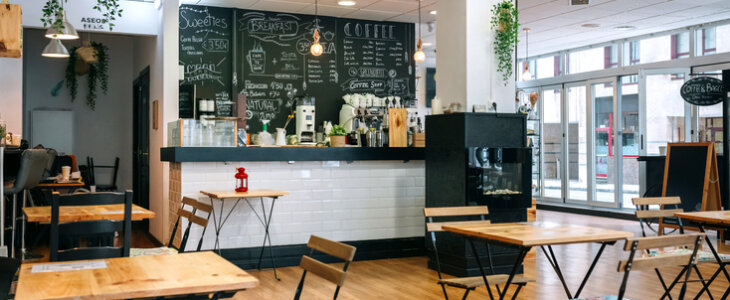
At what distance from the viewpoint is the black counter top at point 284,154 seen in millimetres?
6332

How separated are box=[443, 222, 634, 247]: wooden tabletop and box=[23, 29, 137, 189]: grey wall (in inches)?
333

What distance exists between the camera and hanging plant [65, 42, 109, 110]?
11078mm

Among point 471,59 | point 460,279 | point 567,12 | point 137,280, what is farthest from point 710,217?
point 567,12

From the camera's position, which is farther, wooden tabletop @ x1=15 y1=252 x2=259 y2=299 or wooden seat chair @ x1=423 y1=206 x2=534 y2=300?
wooden seat chair @ x1=423 y1=206 x2=534 y2=300

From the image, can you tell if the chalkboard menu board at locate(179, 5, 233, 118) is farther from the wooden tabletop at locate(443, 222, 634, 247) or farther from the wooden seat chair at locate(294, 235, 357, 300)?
the wooden seat chair at locate(294, 235, 357, 300)

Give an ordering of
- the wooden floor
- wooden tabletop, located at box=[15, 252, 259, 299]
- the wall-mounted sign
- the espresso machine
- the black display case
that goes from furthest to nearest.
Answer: the wall-mounted sign
the espresso machine
the black display case
the wooden floor
wooden tabletop, located at box=[15, 252, 259, 299]

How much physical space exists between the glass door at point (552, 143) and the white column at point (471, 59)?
21.6ft

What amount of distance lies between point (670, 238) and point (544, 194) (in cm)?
1027

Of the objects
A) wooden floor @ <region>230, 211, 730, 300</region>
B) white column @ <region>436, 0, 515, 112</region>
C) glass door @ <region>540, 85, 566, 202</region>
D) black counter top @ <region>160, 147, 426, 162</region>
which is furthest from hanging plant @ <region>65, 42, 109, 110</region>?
glass door @ <region>540, 85, 566, 202</region>

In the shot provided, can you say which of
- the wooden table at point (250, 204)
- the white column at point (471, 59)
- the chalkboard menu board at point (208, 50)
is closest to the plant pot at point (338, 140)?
the wooden table at point (250, 204)

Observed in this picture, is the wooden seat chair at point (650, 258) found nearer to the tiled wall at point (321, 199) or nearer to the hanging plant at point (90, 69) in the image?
the tiled wall at point (321, 199)

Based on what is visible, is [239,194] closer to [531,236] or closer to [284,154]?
[284,154]

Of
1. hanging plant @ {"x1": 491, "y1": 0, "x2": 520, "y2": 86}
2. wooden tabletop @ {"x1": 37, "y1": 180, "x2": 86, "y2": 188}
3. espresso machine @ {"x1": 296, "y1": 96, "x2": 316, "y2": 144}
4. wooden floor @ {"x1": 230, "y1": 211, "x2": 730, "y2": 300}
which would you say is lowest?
wooden floor @ {"x1": 230, "y1": 211, "x2": 730, "y2": 300}

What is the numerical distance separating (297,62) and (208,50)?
4.00 ft
